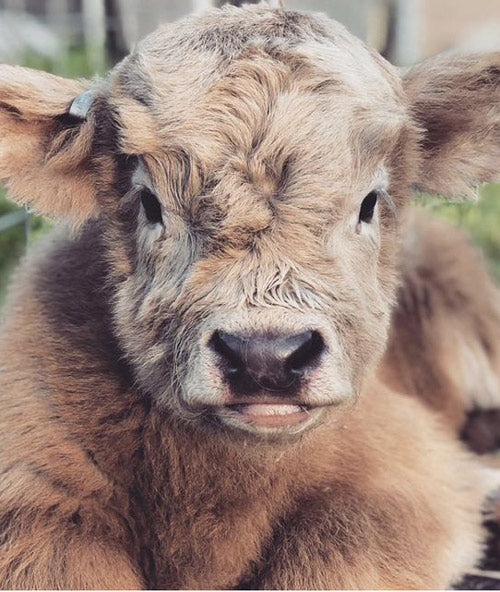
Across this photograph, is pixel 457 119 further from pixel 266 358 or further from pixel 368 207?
pixel 266 358

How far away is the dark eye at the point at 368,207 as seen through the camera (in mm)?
3805

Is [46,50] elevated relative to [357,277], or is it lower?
elevated

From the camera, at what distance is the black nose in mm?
3092

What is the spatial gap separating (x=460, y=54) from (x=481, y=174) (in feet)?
1.43

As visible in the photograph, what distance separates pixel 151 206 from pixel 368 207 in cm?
70

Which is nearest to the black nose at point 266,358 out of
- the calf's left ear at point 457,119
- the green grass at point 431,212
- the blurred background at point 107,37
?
the calf's left ear at point 457,119

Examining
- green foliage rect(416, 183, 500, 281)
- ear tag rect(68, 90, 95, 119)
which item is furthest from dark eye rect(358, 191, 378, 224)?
green foliage rect(416, 183, 500, 281)

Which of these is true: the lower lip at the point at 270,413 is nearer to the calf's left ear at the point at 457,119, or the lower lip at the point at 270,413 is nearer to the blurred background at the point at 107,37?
the calf's left ear at the point at 457,119

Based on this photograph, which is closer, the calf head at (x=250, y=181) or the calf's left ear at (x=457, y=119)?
the calf head at (x=250, y=181)

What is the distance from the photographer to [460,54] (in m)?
4.14

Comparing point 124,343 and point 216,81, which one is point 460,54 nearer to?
point 216,81

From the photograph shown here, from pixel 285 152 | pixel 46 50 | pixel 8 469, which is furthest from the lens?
pixel 46 50

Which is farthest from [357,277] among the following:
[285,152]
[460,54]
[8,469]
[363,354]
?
[8,469]

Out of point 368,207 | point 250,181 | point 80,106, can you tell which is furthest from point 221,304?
point 80,106
